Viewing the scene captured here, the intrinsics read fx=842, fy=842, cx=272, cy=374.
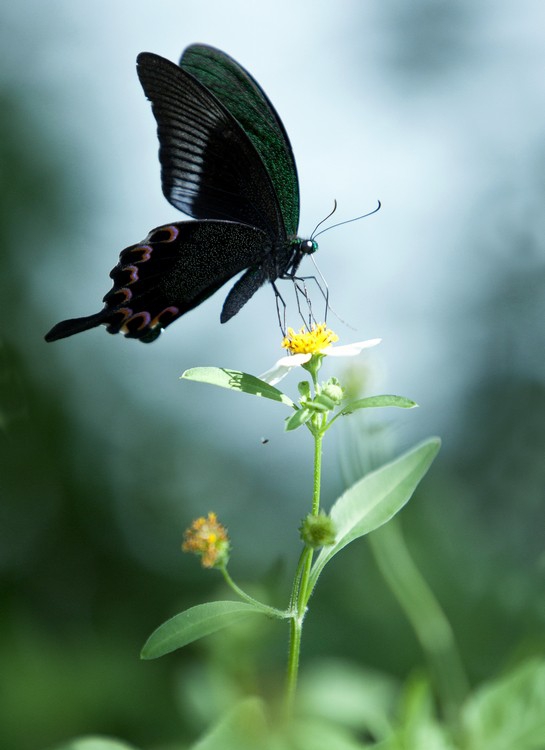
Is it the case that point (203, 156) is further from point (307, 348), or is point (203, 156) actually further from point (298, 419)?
point (298, 419)

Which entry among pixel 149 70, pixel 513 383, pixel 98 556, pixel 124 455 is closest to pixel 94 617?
pixel 98 556

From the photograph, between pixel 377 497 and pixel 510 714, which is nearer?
pixel 510 714

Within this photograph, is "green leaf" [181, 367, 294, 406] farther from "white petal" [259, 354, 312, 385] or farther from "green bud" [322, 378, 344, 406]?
"white petal" [259, 354, 312, 385]

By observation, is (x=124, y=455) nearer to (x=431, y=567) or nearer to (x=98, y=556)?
(x=98, y=556)

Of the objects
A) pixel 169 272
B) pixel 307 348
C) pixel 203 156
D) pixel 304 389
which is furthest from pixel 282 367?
pixel 203 156

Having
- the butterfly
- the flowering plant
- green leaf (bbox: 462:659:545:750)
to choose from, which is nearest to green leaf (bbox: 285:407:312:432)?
the flowering plant

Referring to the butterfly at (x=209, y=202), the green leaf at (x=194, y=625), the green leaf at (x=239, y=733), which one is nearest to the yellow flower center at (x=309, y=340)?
the butterfly at (x=209, y=202)
